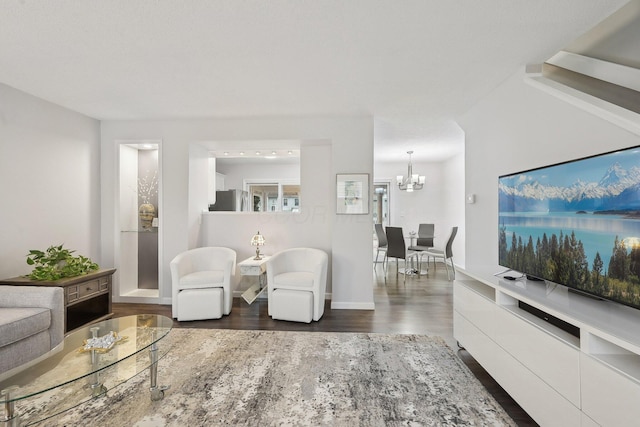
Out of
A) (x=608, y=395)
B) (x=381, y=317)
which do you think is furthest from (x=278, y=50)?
(x=381, y=317)

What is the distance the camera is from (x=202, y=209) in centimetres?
436

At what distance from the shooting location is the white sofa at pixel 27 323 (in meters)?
2.05

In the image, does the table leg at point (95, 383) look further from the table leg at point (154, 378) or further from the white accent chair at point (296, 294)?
the white accent chair at point (296, 294)

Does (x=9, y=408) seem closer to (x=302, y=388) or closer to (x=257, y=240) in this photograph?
(x=302, y=388)

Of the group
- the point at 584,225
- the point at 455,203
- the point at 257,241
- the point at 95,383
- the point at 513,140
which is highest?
the point at 513,140

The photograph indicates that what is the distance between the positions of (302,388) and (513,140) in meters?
2.70

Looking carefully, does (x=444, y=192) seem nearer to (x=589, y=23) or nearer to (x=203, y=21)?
(x=589, y=23)

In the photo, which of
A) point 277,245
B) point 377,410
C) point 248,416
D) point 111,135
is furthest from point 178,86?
point 377,410

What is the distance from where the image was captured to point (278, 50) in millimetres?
Result: 2303

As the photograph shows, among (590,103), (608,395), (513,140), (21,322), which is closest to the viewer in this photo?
(608,395)

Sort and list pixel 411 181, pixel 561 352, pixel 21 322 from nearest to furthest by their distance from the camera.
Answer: pixel 561 352, pixel 21 322, pixel 411 181

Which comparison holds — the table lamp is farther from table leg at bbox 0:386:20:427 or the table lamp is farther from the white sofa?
table leg at bbox 0:386:20:427

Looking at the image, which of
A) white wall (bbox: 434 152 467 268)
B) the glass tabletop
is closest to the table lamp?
the glass tabletop

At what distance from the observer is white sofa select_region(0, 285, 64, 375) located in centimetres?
205
